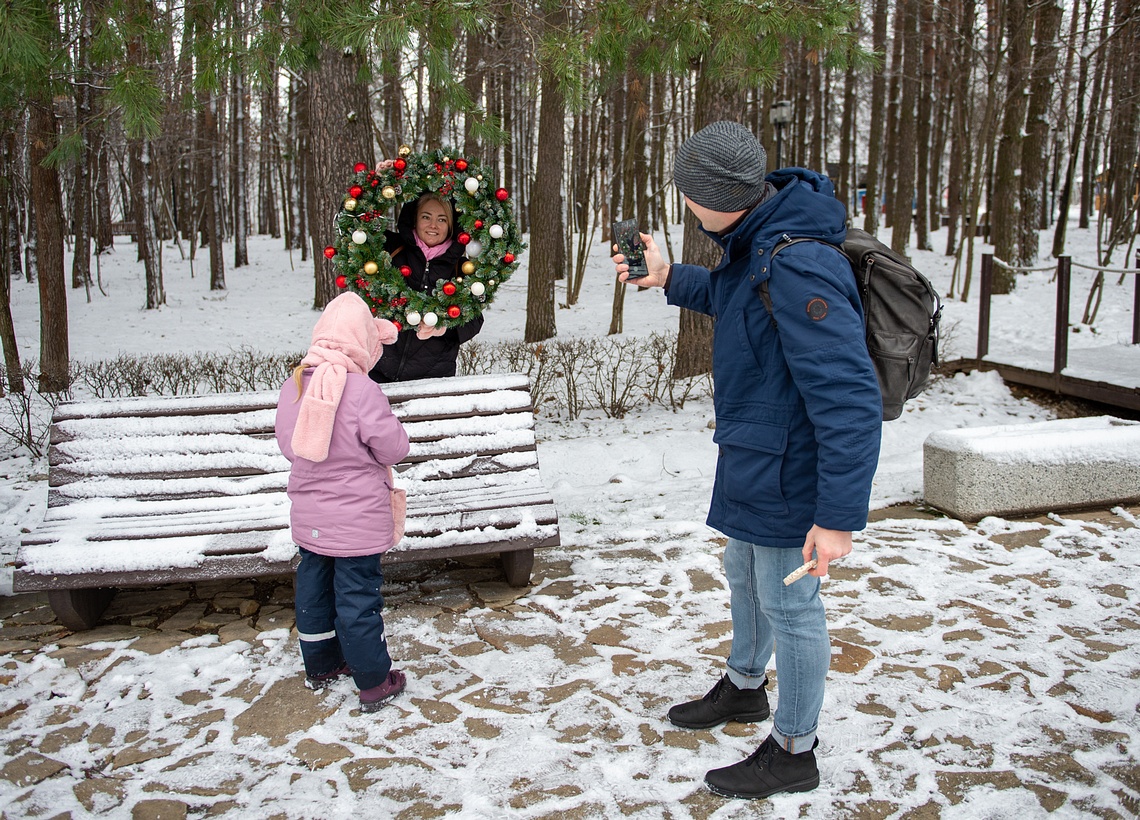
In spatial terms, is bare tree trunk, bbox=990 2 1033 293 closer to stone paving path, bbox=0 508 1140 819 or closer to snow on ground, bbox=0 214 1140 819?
snow on ground, bbox=0 214 1140 819

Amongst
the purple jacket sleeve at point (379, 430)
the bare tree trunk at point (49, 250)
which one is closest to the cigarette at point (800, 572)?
the purple jacket sleeve at point (379, 430)

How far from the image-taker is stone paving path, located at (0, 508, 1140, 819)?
2.54 m

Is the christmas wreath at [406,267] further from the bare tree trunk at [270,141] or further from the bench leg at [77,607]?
the bare tree trunk at [270,141]

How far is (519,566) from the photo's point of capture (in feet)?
13.3

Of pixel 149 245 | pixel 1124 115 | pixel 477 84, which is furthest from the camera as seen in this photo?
pixel 1124 115

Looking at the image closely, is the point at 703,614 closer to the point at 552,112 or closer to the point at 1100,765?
the point at 1100,765

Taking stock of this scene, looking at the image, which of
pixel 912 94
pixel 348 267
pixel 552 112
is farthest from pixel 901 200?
pixel 348 267

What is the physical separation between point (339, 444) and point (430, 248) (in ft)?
6.24

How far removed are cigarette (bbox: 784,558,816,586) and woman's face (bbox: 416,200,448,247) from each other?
2903 millimetres

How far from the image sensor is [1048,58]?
13.9 m

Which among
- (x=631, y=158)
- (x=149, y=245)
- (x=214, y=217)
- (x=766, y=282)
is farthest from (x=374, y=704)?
(x=214, y=217)

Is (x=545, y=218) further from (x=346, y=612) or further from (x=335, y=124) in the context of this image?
(x=346, y=612)

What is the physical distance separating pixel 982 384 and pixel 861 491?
7624mm

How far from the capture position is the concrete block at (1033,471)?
4.99m
